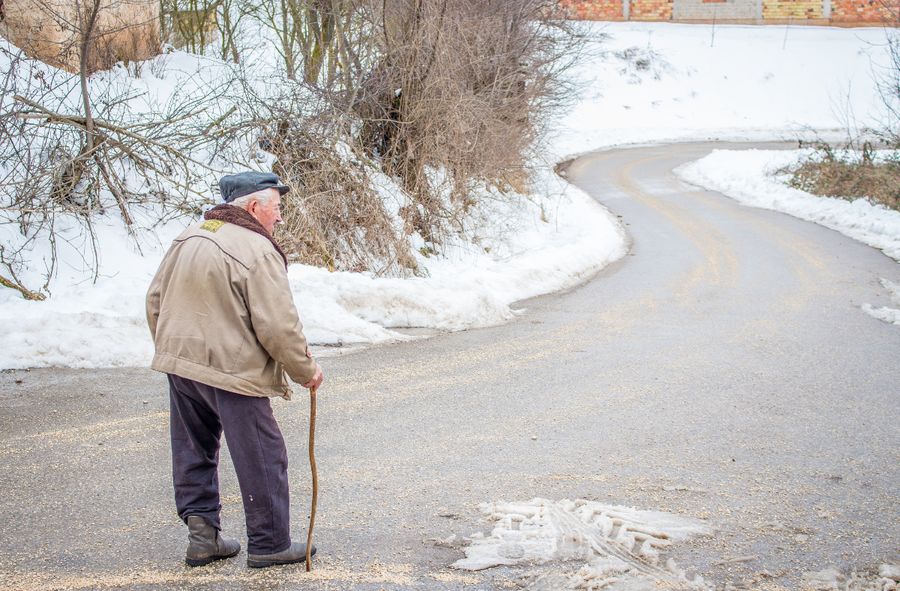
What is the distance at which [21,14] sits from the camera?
13.1 m

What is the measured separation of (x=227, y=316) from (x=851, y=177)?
22.3m

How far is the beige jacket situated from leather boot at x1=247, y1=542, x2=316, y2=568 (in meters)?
0.78

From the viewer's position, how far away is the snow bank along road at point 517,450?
A: 14.0ft

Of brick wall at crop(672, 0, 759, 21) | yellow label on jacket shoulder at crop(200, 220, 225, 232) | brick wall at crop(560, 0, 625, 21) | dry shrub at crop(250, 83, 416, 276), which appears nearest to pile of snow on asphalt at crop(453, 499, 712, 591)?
yellow label on jacket shoulder at crop(200, 220, 225, 232)

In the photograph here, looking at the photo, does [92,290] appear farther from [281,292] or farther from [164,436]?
[281,292]

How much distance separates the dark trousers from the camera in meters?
3.89

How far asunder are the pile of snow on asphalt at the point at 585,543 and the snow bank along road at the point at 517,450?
11cm

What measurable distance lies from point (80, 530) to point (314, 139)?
9156 mm

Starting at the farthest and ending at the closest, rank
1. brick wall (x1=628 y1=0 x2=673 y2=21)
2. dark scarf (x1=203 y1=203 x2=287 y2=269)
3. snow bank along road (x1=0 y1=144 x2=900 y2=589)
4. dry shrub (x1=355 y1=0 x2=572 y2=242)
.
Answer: brick wall (x1=628 y1=0 x2=673 y2=21)
dry shrub (x1=355 y1=0 x2=572 y2=242)
snow bank along road (x1=0 y1=144 x2=900 y2=589)
dark scarf (x1=203 y1=203 x2=287 y2=269)

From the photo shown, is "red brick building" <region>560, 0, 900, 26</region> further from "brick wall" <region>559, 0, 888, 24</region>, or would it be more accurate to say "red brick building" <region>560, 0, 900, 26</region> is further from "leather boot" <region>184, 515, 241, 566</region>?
"leather boot" <region>184, 515, 241, 566</region>

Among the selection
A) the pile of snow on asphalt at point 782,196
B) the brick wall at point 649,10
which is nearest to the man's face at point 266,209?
the pile of snow on asphalt at point 782,196

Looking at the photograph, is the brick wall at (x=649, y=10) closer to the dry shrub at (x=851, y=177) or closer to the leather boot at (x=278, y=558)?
the dry shrub at (x=851, y=177)

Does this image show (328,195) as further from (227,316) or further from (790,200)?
(790,200)

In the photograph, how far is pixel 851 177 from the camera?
22.8 metres
